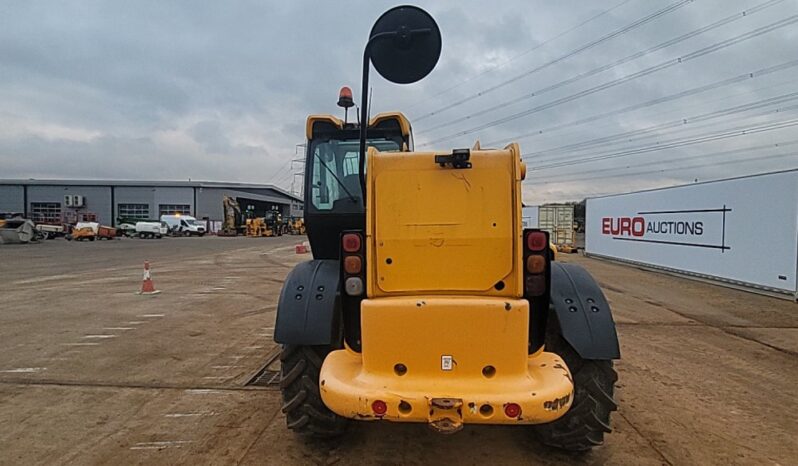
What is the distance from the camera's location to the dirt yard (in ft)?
10.9

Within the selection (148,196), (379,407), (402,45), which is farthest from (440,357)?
(148,196)

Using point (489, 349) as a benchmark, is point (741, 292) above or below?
below

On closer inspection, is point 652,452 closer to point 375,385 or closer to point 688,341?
point 375,385

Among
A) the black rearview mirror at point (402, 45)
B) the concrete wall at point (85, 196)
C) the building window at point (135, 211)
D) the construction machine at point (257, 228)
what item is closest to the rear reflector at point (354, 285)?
the black rearview mirror at point (402, 45)

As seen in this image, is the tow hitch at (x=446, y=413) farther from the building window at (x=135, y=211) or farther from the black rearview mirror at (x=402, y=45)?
the building window at (x=135, y=211)

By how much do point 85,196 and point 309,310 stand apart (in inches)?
2694

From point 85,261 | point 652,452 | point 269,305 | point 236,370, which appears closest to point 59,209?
point 85,261

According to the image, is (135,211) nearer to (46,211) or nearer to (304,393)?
(46,211)

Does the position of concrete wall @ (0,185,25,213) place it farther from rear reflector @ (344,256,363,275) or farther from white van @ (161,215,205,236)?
rear reflector @ (344,256,363,275)

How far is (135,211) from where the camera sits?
60.8m

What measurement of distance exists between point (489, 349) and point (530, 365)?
0.33m

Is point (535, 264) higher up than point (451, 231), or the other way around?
point (451, 231)

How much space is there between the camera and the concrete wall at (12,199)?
58.8 m

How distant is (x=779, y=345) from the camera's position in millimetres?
6559
